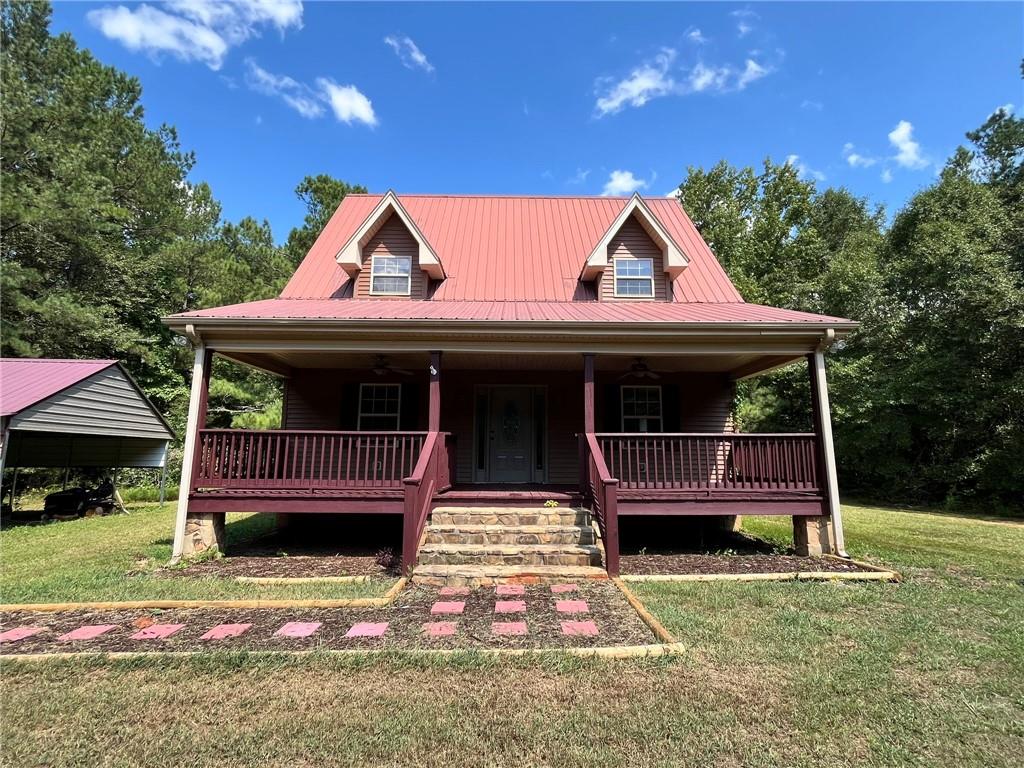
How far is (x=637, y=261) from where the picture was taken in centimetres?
1049

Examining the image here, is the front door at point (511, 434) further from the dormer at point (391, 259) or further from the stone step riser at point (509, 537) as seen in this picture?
the stone step riser at point (509, 537)

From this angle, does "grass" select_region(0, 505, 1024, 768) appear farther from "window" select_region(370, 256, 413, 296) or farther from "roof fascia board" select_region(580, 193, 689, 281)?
"window" select_region(370, 256, 413, 296)

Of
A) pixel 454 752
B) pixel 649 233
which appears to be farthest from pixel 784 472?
pixel 454 752

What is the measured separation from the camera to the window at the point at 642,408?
1048 cm

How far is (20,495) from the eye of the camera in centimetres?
1691

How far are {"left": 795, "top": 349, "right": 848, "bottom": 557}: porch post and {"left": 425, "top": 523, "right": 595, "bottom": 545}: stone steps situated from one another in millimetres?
3788

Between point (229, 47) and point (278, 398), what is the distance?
47.8 ft

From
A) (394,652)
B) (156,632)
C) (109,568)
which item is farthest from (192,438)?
(394,652)

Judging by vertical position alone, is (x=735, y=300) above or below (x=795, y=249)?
below

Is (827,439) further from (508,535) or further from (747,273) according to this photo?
(747,273)

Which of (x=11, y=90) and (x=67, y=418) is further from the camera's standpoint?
(x=11, y=90)

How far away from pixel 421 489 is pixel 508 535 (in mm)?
1366

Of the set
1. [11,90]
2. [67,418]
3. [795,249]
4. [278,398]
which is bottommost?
[67,418]

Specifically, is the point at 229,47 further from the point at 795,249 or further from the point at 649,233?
the point at 795,249
